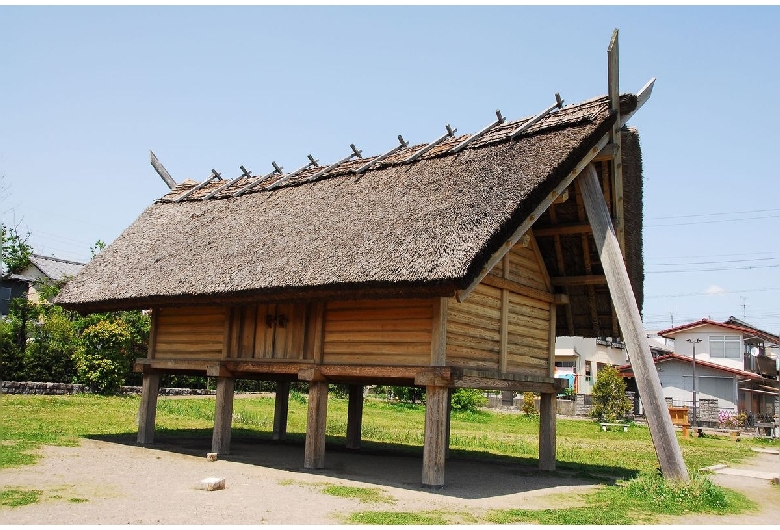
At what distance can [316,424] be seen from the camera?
13750 mm

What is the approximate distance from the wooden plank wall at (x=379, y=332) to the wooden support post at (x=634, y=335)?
133 inches

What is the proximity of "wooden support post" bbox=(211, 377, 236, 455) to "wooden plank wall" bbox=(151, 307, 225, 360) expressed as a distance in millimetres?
673

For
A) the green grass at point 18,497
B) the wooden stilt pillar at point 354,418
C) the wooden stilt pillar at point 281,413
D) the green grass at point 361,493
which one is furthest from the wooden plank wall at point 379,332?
the wooden stilt pillar at point 281,413

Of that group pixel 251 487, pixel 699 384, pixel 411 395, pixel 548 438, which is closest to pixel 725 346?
pixel 699 384

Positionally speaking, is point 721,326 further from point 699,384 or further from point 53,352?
point 53,352

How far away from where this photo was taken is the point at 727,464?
722 inches

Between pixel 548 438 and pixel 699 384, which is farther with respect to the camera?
pixel 699 384

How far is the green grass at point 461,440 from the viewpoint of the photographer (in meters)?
10.4

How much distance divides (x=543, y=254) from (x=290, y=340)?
575cm

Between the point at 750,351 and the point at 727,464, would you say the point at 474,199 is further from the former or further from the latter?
the point at 750,351

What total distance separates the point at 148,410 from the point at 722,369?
121ft

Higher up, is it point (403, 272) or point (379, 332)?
point (403, 272)

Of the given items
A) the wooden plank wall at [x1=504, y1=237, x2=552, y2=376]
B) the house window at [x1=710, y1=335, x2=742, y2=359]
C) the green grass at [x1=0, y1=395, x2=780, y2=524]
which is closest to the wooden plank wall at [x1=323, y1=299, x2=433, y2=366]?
the green grass at [x1=0, y1=395, x2=780, y2=524]

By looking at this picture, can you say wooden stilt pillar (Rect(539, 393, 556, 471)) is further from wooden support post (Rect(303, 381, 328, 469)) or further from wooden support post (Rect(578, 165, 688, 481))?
wooden support post (Rect(303, 381, 328, 469))
